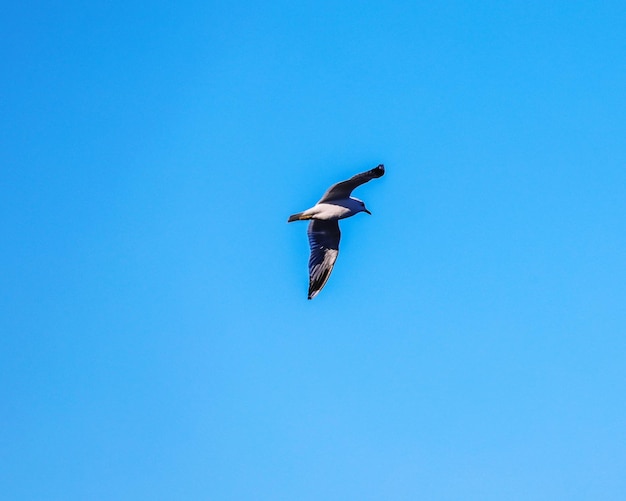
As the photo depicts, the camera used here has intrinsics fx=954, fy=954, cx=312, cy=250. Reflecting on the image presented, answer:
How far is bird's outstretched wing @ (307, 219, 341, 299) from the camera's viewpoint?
24984 mm

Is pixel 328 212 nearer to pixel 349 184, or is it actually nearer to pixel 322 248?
pixel 349 184

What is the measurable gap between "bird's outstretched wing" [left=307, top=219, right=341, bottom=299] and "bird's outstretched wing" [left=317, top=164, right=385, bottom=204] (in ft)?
3.84

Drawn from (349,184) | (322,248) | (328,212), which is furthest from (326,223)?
(349,184)

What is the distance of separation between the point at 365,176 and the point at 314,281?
400cm

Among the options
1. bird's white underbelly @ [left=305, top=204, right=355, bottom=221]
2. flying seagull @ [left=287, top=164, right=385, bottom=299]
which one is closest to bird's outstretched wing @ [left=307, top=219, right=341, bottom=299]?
flying seagull @ [left=287, top=164, right=385, bottom=299]

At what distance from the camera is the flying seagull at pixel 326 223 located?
77.5 ft

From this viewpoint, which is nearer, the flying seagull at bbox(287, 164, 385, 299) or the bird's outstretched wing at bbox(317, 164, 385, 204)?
the bird's outstretched wing at bbox(317, 164, 385, 204)

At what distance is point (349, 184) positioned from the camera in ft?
75.7

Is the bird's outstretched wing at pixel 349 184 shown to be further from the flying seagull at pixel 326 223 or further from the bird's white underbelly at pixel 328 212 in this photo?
the bird's white underbelly at pixel 328 212

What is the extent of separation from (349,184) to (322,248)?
2.68m

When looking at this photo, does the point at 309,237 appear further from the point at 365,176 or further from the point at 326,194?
the point at 365,176

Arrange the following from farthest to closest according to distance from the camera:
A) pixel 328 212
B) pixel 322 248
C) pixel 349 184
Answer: pixel 322 248 < pixel 328 212 < pixel 349 184

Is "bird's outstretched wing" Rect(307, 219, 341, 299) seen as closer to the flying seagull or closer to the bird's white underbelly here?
the flying seagull

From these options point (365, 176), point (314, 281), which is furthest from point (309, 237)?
point (365, 176)
